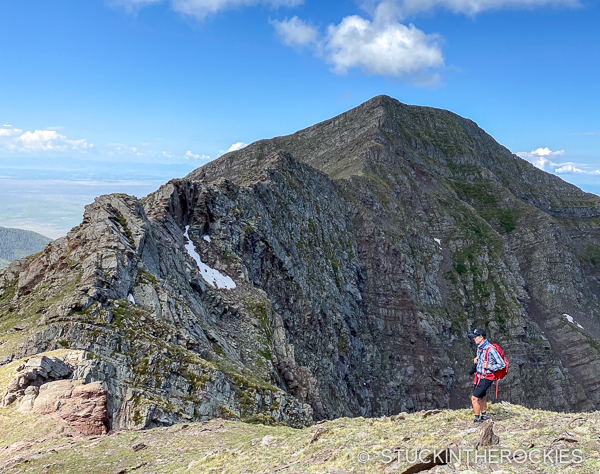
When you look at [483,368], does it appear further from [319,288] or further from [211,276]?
[319,288]

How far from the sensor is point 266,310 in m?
51.4

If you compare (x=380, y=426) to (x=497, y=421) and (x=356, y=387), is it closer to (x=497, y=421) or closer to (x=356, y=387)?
(x=497, y=421)

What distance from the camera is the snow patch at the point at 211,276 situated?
5131cm

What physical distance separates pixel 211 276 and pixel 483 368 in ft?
136

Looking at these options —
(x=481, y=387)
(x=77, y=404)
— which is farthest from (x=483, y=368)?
(x=77, y=404)

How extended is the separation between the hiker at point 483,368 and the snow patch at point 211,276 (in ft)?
129

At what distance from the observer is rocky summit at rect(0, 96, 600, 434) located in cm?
2753

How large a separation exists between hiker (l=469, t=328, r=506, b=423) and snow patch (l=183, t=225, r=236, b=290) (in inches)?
1549

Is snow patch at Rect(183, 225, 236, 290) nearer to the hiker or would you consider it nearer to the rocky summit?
the rocky summit

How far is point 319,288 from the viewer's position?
7712cm

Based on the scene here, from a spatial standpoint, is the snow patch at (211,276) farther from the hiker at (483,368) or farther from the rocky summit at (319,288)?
the hiker at (483,368)

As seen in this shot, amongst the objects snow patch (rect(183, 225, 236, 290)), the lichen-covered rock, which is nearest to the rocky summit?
the lichen-covered rock

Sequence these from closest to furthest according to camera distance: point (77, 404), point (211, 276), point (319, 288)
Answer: point (77, 404) < point (211, 276) < point (319, 288)

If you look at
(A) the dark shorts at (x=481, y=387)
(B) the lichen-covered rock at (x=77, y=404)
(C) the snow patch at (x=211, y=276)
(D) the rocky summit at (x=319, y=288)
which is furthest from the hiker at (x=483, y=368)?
(C) the snow patch at (x=211, y=276)
